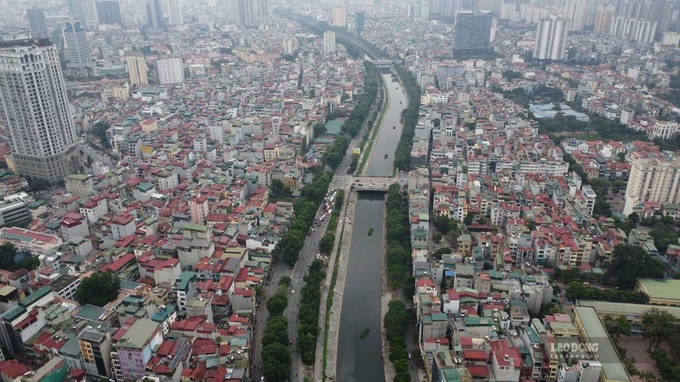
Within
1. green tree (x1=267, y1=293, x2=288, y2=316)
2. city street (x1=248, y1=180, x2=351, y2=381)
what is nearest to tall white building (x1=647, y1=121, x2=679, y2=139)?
city street (x1=248, y1=180, x2=351, y2=381)

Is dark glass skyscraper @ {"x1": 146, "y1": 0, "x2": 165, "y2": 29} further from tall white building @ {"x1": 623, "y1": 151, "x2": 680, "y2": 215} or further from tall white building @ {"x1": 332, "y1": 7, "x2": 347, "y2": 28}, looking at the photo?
tall white building @ {"x1": 623, "y1": 151, "x2": 680, "y2": 215}

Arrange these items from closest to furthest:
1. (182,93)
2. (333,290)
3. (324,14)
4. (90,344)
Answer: (90,344), (333,290), (182,93), (324,14)

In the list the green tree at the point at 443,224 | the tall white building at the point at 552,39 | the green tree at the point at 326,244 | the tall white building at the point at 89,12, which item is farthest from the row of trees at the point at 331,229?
the tall white building at the point at 89,12

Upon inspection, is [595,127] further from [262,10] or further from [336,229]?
[262,10]

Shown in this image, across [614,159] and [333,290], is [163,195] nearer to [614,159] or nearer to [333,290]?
[333,290]

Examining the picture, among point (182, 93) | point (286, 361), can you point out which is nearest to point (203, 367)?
point (286, 361)

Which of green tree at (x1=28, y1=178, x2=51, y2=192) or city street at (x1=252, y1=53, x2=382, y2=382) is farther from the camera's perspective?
green tree at (x1=28, y1=178, x2=51, y2=192)

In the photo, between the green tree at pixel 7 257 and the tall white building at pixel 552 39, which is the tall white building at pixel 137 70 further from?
the tall white building at pixel 552 39
